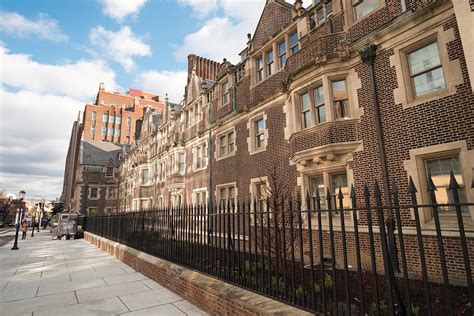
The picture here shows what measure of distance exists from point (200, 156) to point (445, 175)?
14.9 metres

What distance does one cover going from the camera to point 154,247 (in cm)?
865

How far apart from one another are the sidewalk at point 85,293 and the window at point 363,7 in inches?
426

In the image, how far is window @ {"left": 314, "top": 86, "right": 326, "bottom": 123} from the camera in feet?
34.0

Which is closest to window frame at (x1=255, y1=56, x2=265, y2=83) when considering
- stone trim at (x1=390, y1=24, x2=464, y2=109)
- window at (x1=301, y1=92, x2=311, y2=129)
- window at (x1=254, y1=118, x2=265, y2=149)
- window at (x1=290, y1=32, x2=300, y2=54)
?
window at (x1=290, y1=32, x2=300, y2=54)

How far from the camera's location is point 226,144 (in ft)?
54.4

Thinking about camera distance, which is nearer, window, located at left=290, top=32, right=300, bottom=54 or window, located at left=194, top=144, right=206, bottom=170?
window, located at left=290, top=32, right=300, bottom=54

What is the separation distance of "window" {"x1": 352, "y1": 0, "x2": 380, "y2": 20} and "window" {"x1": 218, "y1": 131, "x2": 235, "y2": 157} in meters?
8.71

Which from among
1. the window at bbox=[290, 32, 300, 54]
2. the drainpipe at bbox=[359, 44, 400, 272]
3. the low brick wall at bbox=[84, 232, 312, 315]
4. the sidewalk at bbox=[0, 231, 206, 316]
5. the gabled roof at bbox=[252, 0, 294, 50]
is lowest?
the sidewalk at bbox=[0, 231, 206, 316]

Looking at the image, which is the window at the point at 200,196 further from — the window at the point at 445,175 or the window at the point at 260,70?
the window at the point at 445,175

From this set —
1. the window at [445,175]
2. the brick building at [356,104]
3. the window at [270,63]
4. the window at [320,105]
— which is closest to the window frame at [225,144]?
the brick building at [356,104]

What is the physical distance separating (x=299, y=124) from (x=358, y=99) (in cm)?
244

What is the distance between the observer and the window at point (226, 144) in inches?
642

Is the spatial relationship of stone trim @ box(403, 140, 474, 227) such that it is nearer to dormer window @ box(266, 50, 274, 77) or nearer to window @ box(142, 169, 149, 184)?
dormer window @ box(266, 50, 274, 77)

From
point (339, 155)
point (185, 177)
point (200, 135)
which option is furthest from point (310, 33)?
point (185, 177)
